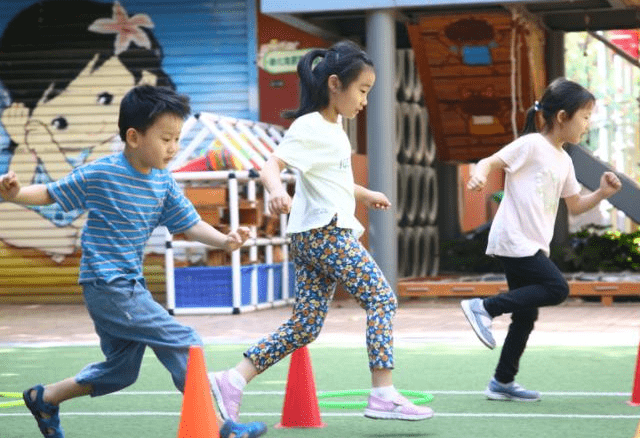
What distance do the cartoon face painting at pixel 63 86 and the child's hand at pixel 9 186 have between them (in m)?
11.2

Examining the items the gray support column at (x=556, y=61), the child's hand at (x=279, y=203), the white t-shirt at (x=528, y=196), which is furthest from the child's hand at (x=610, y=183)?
the gray support column at (x=556, y=61)

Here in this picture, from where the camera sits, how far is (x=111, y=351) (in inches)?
234

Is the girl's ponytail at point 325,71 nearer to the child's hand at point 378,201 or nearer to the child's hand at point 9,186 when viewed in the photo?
the child's hand at point 378,201

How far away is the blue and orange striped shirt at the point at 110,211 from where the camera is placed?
18.9 ft

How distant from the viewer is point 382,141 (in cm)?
1466

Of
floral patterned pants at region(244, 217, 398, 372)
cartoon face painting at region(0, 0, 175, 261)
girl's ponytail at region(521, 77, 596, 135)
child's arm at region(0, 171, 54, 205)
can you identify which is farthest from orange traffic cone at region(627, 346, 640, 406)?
cartoon face painting at region(0, 0, 175, 261)

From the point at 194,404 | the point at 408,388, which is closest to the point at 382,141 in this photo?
the point at 408,388

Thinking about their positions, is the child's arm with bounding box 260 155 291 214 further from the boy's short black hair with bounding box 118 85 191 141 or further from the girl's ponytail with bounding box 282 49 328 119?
the boy's short black hair with bounding box 118 85 191 141

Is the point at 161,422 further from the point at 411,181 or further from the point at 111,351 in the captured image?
the point at 411,181

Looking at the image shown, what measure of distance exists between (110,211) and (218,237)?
0.48 m

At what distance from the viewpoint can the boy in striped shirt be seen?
573 cm

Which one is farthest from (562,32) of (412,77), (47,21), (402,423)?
(402,423)

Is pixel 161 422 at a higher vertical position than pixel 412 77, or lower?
lower

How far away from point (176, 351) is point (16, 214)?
11326mm
